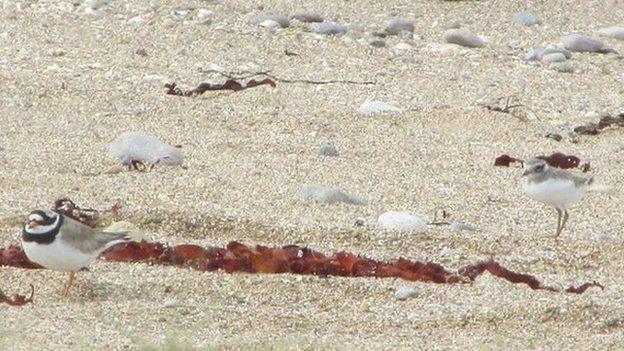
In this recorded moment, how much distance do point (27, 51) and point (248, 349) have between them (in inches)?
217

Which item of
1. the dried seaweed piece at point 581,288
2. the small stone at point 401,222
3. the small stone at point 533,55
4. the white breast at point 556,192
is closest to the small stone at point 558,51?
the small stone at point 533,55

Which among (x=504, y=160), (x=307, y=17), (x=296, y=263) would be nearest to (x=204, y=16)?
(x=307, y=17)

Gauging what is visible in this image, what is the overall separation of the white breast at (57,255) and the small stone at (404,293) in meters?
1.21

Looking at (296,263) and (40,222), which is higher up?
(40,222)

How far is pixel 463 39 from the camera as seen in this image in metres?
11.0

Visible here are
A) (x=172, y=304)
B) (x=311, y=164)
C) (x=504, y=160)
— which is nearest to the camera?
(x=172, y=304)

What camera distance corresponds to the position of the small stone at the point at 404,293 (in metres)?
5.89

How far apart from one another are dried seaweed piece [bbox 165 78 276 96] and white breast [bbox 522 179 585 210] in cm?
282

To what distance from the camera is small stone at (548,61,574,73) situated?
10.5 metres

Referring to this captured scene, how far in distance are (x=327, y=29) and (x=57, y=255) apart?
18.0 ft

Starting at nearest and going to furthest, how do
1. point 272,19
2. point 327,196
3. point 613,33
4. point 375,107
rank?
1. point 327,196
2. point 375,107
3. point 272,19
4. point 613,33

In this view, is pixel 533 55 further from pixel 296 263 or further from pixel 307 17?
pixel 296 263

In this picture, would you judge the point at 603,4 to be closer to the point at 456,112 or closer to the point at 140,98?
the point at 456,112

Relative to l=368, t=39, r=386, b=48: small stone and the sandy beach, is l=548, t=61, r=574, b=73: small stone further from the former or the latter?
l=368, t=39, r=386, b=48: small stone
